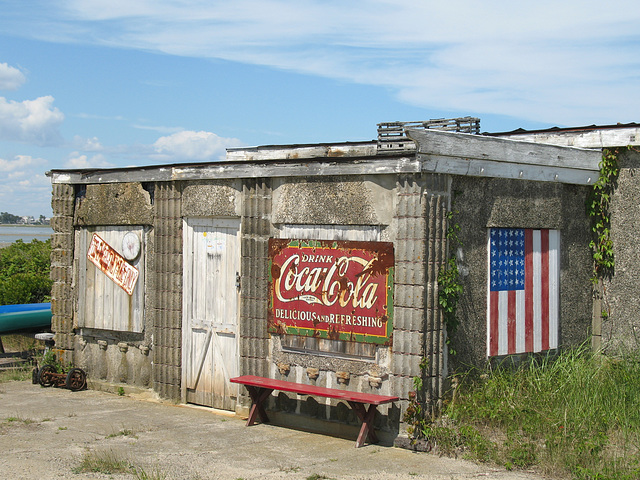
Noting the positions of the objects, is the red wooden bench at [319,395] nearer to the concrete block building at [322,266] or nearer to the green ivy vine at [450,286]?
the concrete block building at [322,266]

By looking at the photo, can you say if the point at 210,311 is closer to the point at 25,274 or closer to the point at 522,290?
the point at 522,290

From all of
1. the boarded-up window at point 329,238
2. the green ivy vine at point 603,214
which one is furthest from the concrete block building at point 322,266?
the green ivy vine at point 603,214

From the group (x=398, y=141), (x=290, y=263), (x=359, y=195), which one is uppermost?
(x=398, y=141)

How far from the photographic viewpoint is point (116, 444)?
830cm

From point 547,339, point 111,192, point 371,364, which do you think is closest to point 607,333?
point 547,339

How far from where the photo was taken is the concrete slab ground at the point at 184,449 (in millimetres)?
7129

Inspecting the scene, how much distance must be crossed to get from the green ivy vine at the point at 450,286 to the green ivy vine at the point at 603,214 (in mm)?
3092

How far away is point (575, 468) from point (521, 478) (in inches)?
19.4

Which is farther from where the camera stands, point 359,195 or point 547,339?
point 547,339

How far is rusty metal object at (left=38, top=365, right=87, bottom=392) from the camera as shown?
453 inches

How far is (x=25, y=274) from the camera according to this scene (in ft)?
61.2

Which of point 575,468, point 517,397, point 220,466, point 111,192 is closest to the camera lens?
point 575,468

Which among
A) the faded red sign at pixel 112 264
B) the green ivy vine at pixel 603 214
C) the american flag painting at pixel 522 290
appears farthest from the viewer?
the faded red sign at pixel 112 264

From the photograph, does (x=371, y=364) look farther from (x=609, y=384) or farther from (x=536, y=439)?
(x=609, y=384)
